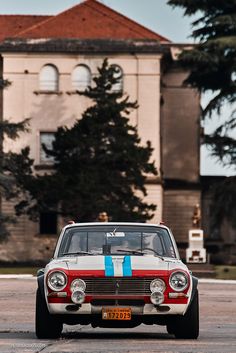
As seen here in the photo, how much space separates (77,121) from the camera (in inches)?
3024

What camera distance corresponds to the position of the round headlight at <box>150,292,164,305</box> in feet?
61.6

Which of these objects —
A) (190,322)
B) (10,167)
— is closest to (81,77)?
(10,167)

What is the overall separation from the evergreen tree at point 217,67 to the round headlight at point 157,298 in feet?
178

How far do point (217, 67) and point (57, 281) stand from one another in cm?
5555

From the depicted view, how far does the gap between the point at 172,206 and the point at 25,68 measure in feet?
37.7

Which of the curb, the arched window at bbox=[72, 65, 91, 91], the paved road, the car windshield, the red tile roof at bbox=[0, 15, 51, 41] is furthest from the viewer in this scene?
the red tile roof at bbox=[0, 15, 51, 41]

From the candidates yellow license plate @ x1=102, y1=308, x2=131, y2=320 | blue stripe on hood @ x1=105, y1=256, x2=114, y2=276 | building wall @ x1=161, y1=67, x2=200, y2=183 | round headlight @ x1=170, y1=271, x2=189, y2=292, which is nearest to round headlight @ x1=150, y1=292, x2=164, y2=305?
round headlight @ x1=170, y1=271, x2=189, y2=292

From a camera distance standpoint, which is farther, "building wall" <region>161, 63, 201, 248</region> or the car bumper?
"building wall" <region>161, 63, 201, 248</region>

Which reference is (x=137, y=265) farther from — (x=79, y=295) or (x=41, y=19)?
(x=41, y=19)

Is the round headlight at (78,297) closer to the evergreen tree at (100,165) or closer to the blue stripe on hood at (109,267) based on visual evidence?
the blue stripe on hood at (109,267)

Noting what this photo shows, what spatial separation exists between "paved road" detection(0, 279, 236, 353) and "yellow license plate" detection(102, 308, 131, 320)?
0.28 meters

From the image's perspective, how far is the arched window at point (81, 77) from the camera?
8394cm

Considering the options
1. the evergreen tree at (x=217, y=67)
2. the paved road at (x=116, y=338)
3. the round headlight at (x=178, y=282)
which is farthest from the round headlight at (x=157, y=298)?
the evergreen tree at (x=217, y=67)

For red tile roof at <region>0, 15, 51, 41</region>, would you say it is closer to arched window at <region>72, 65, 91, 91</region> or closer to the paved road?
arched window at <region>72, 65, 91, 91</region>
